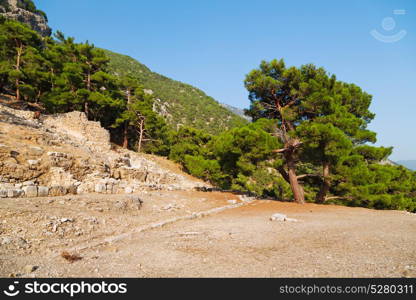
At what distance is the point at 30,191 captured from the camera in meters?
7.16

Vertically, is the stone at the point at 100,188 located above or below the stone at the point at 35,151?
below

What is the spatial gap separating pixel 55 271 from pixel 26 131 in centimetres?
1230

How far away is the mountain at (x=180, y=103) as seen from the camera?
6069 cm

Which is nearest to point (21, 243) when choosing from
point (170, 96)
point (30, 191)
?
point (30, 191)

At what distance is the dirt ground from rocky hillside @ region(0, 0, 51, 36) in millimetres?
70600

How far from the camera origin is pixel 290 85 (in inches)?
469

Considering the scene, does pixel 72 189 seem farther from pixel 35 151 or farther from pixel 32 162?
pixel 35 151

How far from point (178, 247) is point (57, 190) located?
6.63m

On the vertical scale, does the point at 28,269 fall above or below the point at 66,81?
below

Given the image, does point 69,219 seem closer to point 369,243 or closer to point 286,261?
point 286,261

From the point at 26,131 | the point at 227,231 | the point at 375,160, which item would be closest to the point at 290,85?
the point at 375,160

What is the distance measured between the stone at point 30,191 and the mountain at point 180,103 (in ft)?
161

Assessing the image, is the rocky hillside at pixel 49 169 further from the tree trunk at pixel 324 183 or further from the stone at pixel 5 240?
the tree trunk at pixel 324 183

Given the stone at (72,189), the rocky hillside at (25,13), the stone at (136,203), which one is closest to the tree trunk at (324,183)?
the stone at (136,203)
